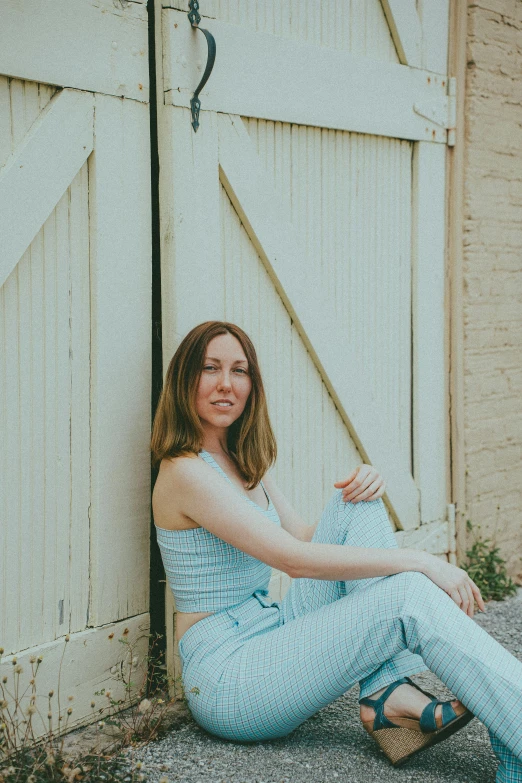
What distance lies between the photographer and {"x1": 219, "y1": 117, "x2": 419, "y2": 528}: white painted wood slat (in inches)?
126

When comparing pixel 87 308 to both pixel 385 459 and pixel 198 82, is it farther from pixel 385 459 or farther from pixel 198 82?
pixel 385 459

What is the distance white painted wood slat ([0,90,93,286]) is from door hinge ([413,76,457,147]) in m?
1.80

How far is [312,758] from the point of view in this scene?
268 centimetres

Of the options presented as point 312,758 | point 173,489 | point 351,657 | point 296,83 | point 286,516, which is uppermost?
point 296,83

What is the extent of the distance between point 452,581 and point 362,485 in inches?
16.4

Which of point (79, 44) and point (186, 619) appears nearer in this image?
point (79, 44)

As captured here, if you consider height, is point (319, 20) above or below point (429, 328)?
above

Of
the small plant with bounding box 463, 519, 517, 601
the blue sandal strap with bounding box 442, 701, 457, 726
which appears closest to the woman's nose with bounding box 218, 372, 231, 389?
the blue sandal strap with bounding box 442, 701, 457, 726

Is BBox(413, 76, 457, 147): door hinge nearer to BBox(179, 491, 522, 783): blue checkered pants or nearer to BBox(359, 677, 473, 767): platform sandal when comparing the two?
BBox(179, 491, 522, 783): blue checkered pants

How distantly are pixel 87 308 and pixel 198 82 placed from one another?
34.4 inches

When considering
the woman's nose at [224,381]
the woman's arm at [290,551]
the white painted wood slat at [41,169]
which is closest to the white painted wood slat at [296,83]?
the white painted wood slat at [41,169]

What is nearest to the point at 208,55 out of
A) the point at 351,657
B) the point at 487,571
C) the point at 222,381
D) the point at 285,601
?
the point at 222,381

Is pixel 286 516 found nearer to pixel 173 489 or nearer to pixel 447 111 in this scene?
pixel 173 489

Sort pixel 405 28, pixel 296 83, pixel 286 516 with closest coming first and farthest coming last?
pixel 286 516
pixel 296 83
pixel 405 28
